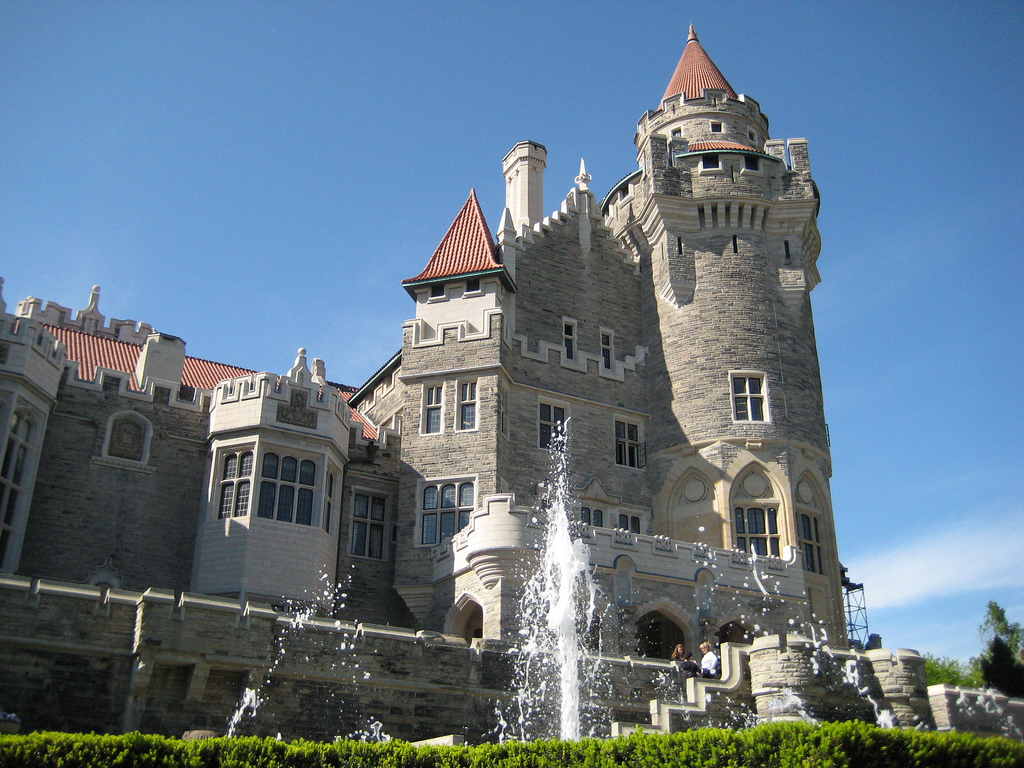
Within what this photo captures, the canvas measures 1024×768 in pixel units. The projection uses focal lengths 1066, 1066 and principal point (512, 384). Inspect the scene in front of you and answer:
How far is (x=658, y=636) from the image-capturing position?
1160 inches

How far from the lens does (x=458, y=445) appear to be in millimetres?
29688

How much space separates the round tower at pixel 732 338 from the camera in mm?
31188

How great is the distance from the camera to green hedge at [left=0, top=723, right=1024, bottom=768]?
15953 mm

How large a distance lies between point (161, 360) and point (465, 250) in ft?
31.9

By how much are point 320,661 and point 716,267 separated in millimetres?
19222

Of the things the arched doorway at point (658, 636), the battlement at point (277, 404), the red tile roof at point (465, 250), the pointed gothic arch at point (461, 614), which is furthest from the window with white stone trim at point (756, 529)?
the battlement at point (277, 404)

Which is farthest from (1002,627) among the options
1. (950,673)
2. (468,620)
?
(468,620)

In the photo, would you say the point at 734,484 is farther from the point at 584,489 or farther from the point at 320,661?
the point at 320,661

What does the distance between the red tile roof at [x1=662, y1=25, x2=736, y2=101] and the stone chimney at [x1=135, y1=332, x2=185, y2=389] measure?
66.2 ft

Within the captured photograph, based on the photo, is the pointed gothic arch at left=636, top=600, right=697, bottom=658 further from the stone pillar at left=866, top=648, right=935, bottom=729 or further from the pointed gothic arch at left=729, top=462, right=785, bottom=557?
the stone pillar at left=866, top=648, right=935, bottom=729

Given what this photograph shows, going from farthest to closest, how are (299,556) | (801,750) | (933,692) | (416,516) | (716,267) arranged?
(716,267) < (416,516) < (299,556) < (933,692) < (801,750)

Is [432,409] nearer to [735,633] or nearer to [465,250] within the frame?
[465,250]

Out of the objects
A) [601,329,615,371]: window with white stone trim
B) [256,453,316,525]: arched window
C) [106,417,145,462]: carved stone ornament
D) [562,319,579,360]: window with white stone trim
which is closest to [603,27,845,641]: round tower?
[601,329,615,371]: window with white stone trim

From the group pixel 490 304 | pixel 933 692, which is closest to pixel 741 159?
pixel 490 304
